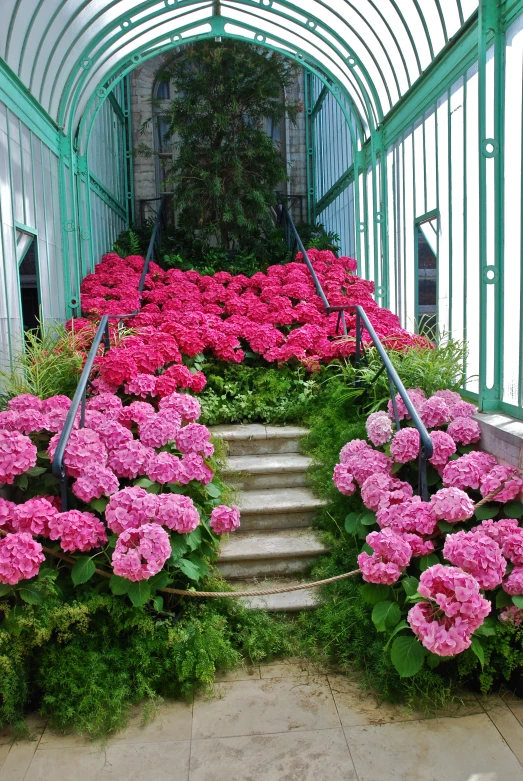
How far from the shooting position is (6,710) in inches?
125

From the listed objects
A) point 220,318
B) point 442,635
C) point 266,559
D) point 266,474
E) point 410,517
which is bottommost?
point 266,559

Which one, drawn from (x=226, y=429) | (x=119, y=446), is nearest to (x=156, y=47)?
(x=226, y=429)

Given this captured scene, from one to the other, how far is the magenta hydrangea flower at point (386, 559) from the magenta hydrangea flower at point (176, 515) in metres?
0.97

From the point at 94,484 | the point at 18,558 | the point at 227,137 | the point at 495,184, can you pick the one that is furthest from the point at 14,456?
the point at 227,137

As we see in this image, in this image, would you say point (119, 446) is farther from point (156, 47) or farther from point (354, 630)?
point (156, 47)

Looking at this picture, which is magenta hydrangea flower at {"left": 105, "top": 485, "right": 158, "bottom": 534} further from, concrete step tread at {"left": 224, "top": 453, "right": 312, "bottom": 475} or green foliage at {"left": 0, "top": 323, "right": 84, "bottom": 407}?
green foliage at {"left": 0, "top": 323, "right": 84, "bottom": 407}

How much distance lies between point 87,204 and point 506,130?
6.28 meters

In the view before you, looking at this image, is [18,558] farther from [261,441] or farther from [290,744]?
[261,441]

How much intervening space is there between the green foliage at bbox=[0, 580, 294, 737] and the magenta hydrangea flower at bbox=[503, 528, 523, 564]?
56.1 inches

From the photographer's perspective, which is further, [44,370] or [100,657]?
[44,370]

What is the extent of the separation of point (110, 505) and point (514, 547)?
219 cm

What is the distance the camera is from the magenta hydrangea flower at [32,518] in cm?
351

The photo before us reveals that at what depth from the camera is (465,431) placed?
14.4 ft

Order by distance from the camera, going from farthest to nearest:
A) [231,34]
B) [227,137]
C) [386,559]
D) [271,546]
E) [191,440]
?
[227,137], [231,34], [271,546], [191,440], [386,559]
